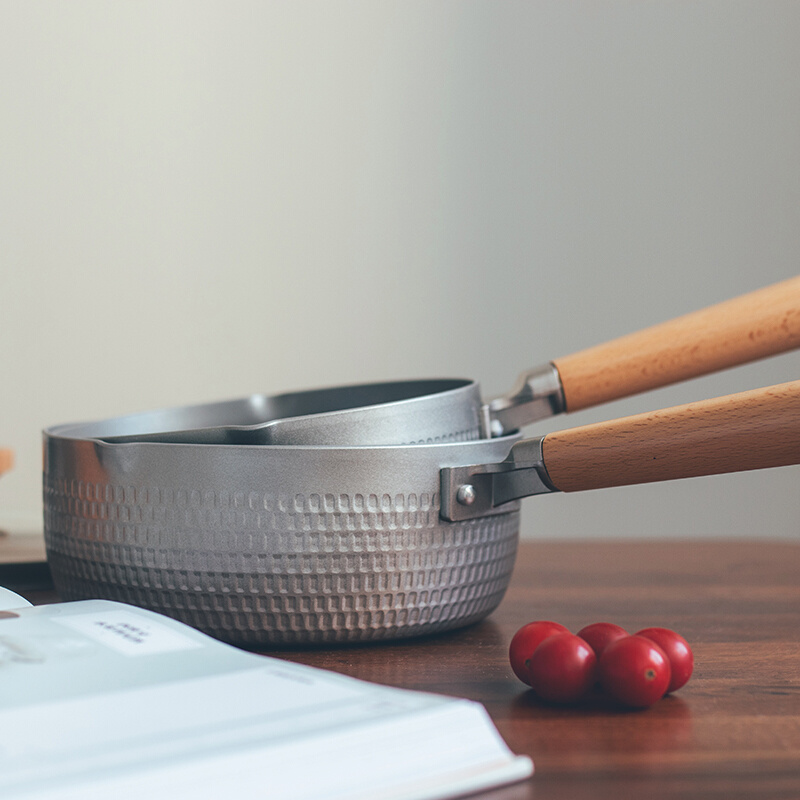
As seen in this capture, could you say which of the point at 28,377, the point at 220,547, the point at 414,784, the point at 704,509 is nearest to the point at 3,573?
the point at 220,547

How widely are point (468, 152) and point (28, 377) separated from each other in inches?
42.8

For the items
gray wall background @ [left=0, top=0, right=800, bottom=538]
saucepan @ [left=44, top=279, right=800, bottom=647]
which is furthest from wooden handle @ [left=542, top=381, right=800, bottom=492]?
gray wall background @ [left=0, top=0, right=800, bottom=538]

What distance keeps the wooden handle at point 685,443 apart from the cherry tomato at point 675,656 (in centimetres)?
8

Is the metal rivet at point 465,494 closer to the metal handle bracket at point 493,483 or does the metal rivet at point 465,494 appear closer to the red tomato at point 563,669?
the metal handle bracket at point 493,483

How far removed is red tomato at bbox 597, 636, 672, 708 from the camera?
0.47m

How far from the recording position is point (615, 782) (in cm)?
38

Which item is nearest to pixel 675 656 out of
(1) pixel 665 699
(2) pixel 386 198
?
(1) pixel 665 699

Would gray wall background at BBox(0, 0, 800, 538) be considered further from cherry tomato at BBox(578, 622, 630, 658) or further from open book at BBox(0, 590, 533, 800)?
open book at BBox(0, 590, 533, 800)

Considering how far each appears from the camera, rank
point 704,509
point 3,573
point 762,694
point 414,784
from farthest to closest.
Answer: point 704,509, point 3,573, point 762,694, point 414,784

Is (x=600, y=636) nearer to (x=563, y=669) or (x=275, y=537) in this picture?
(x=563, y=669)

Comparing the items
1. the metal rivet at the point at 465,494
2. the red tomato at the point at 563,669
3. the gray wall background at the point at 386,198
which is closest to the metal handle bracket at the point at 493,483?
the metal rivet at the point at 465,494

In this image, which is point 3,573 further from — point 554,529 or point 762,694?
point 554,529

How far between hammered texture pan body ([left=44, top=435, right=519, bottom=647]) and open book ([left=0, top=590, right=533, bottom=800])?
0.42 feet

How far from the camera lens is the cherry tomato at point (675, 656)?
1.61ft
